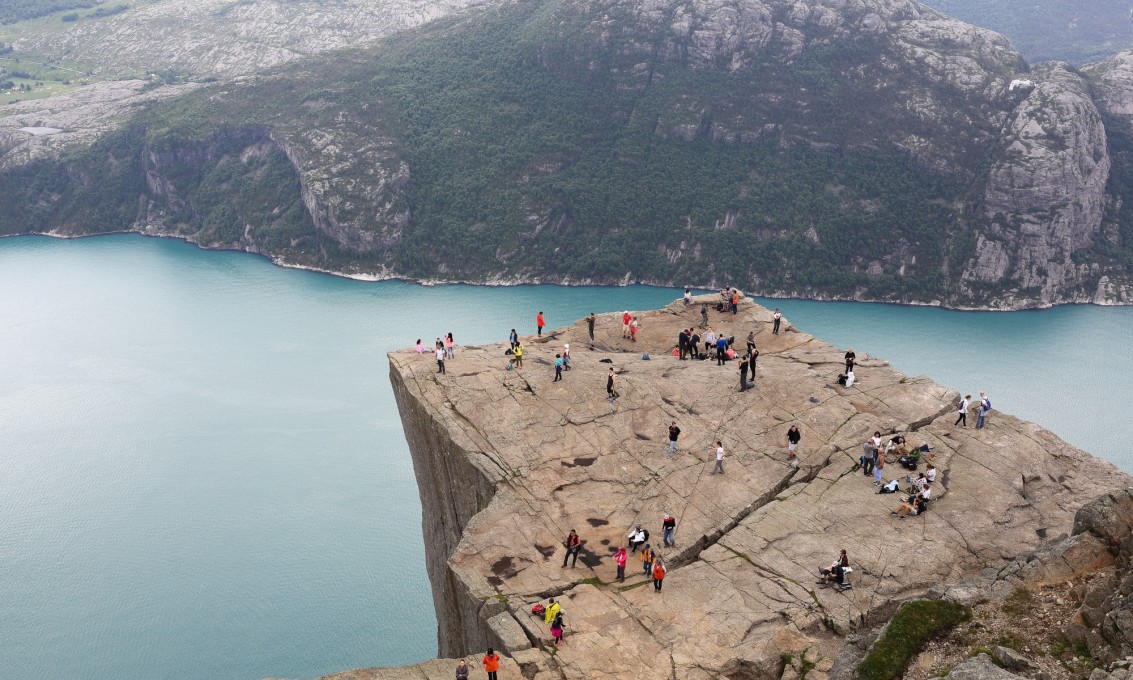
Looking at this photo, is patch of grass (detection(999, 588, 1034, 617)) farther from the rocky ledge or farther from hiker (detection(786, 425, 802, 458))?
hiker (detection(786, 425, 802, 458))

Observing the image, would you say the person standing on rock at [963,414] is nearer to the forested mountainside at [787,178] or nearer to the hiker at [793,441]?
the hiker at [793,441]

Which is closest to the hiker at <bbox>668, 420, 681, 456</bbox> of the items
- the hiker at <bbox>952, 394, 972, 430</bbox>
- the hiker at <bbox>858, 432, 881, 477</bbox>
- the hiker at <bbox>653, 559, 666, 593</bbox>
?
the hiker at <bbox>653, 559, 666, 593</bbox>

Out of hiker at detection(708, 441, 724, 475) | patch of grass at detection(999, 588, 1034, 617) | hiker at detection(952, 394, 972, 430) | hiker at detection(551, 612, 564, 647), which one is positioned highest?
hiker at detection(952, 394, 972, 430)

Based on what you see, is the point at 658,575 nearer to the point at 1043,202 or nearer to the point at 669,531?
the point at 669,531

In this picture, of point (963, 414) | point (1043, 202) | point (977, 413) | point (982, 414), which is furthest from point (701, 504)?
point (1043, 202)

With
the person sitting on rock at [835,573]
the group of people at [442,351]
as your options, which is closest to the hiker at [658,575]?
the person sitting on rock at [835,573]

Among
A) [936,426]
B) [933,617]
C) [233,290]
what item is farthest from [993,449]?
[233,290]
